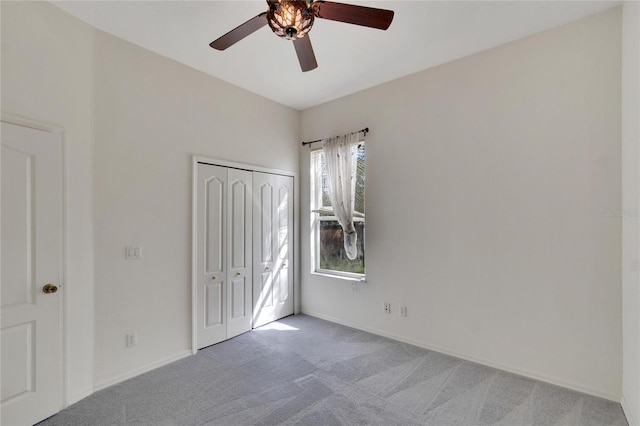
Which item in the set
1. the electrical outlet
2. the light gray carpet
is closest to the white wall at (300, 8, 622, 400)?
the light gray carpet

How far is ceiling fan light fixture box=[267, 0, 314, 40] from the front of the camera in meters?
1.65

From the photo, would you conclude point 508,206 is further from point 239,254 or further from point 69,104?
point 69,104

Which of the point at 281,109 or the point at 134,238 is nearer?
the point at 134,238

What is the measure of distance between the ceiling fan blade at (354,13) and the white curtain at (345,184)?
1.90 metres

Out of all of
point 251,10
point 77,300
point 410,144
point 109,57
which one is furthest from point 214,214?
point 410,144

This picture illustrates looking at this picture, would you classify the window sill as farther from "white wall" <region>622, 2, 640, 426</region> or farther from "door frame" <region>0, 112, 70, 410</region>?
"door frame" <region>0, 112, 70, 410</region>

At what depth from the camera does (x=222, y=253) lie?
11.2 ft

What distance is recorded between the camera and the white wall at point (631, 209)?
6.29ft

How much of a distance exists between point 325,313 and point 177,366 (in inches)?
75.2

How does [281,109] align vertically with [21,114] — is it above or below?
above

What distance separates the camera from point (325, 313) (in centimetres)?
409

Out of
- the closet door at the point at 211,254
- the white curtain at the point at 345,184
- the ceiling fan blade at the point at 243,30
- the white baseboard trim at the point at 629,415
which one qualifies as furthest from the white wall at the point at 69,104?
the white baseboard trim at the point at 629,415

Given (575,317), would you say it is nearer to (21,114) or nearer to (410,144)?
(410,144)

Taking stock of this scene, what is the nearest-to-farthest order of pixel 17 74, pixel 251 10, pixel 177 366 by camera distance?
1. pixel 17 74
2. pixel 251 10
3. pixel 177 366
